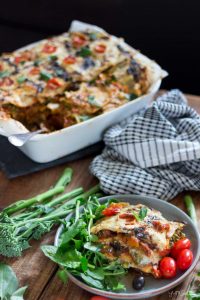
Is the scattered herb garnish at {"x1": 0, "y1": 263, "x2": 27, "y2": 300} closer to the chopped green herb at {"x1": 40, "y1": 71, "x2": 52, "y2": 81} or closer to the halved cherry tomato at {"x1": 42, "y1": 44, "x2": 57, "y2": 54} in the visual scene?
the chopped green herb at {"x1": 40, "y1": 71, "x2": 52, "y2": 81}

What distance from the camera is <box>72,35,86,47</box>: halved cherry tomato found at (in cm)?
289

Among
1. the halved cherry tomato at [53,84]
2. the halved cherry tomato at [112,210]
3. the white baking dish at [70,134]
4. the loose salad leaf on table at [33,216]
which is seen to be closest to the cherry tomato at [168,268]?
the halved cherry tomato at [112,210]

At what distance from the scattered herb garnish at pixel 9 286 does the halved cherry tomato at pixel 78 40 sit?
1.38 meters

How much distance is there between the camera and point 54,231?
2129 millimetres

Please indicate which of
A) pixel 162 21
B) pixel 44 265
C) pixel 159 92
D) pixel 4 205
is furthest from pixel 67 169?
pixel 162 21

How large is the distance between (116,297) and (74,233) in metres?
0.25

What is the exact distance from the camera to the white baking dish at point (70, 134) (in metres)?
2.32

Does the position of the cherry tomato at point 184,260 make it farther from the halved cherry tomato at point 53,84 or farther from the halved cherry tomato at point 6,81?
the halved cherry tomato at point 6,81

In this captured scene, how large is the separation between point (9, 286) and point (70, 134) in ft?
2.56

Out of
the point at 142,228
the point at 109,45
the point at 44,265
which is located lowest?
the point at 44,265

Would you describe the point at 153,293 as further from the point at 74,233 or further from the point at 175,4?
the point at 175,4

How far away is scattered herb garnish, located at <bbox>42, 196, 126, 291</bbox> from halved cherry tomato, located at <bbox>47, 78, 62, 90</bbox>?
841mm

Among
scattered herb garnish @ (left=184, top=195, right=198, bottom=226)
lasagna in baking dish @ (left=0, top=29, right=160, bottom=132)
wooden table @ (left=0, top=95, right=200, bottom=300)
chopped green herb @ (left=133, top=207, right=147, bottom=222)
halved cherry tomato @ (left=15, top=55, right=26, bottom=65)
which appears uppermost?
halved cherry tomato @ (left=15, top=55, right=26, bottom=65)

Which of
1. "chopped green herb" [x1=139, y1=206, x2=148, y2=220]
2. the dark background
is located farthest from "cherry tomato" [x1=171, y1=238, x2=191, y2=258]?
the dark background
